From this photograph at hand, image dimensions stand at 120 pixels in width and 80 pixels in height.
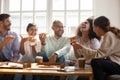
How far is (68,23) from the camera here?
4074 millimetres

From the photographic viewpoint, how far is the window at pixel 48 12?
4.05 metres

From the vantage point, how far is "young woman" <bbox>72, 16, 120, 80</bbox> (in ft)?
7.54

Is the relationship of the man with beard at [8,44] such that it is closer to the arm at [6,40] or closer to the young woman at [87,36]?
the arm at [6,40]

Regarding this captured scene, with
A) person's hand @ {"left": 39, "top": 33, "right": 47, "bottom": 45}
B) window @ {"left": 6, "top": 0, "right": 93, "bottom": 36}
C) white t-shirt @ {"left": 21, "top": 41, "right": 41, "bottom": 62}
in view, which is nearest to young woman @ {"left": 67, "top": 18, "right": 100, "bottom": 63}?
person's hand @ {"left": 39, "top": 33, "right": 47, "bottom": 45}

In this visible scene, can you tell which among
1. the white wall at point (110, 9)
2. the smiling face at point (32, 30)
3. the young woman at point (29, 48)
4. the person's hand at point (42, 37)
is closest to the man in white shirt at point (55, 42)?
the person's hand at point (42, 37)

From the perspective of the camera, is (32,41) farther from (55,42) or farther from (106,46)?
(106,46)

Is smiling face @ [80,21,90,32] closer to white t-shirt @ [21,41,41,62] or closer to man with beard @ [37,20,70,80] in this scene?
man with beard @ [37,20,70,80]

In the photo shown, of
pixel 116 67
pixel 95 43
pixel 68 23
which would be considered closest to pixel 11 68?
pixel 116 67

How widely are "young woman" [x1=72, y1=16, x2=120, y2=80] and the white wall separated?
126 centimetres

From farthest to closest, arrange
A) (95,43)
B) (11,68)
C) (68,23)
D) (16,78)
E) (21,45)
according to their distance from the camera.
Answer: (68,23) → (21,45) → (95,43) → (16,78) → (11,68)

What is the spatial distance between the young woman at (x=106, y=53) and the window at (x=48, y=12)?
4.69 ft

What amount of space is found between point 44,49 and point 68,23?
891mm

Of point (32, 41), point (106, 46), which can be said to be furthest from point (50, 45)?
point (106, 46)

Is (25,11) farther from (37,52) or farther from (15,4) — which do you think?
(37,52)
